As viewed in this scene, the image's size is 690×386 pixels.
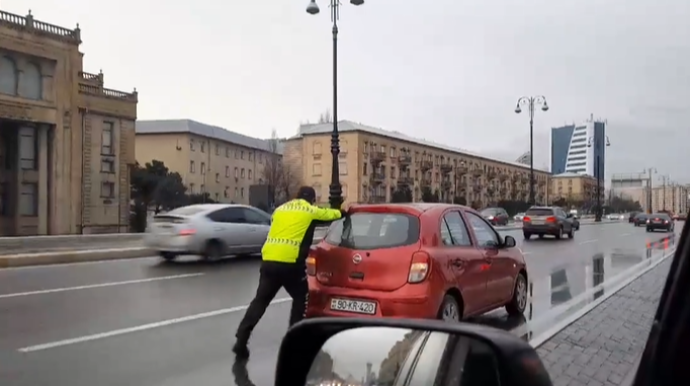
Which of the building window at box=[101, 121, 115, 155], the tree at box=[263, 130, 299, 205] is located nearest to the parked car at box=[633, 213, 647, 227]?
the tree at box=[263, 130, 299, 205]

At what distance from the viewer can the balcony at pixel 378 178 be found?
7900 cm

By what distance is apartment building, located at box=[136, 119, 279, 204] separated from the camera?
80375 mm

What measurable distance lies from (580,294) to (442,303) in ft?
18.8

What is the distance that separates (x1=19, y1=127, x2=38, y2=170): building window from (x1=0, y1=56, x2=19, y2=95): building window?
3.08m

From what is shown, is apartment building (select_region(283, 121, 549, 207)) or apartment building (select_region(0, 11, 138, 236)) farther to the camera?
apartment building (select_region(283, 121, 549, 207))

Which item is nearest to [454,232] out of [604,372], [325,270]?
[325,270]

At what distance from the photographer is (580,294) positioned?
37.9ft

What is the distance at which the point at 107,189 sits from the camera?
51.9 meters

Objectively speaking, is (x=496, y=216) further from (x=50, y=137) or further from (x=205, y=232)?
(x=50, y=137)

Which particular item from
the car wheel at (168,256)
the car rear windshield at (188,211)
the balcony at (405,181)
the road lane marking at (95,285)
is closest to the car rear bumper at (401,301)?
the road lane marking at (95,285)

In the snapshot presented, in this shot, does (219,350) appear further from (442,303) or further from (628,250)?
(628,250)

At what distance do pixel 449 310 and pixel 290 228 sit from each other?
6.65 feet

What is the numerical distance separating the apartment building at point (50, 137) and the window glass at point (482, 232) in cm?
4434

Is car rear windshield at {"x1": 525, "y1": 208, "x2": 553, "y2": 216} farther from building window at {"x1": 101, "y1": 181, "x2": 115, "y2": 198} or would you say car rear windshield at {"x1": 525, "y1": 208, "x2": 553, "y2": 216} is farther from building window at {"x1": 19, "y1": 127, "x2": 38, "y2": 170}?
building window at {"x1": 19, "y1": 127, "x2": 38, "y2": 170}
